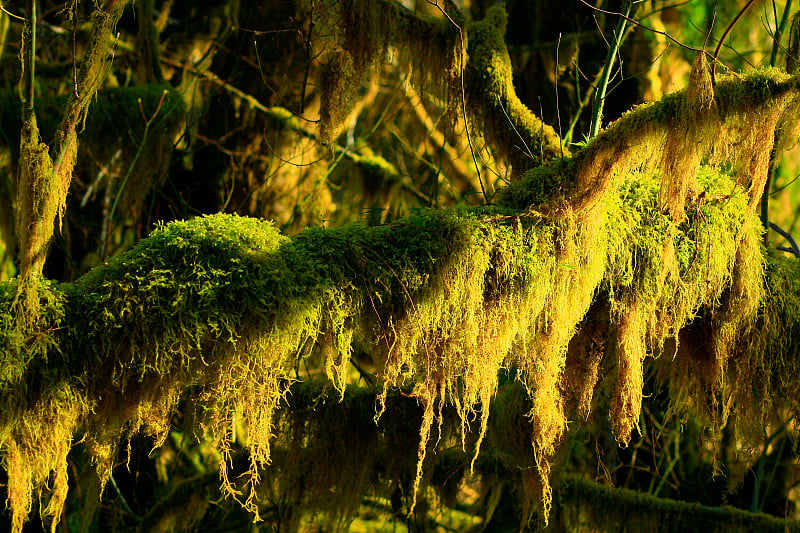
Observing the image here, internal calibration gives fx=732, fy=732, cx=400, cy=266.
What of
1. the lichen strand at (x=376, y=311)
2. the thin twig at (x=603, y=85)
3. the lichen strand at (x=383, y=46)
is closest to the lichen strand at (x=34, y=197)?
the lichen strand at (x=376, y=311)

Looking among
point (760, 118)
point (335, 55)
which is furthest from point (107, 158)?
point (760, 118)

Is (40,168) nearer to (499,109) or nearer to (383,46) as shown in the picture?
(383,46)

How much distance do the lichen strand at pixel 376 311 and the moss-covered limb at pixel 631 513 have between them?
87cm

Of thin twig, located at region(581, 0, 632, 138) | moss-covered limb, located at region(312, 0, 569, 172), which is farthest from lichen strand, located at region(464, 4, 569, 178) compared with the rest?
thin twig, located at region(581, 0, 632, 138)

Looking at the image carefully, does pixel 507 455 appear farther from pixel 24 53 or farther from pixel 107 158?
pixel 107 158

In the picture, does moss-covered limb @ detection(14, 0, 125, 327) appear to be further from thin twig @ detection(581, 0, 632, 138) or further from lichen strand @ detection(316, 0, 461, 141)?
thin twig @ detection(581, 0, 632, 138)

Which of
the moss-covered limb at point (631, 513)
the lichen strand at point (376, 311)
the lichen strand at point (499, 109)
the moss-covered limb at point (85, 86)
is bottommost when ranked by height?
the moss-covered limb at point (631, 513)

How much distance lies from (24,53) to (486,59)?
6.01 ft

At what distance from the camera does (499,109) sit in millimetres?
3197

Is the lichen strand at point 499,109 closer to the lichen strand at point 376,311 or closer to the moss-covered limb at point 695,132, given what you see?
the lichen strand at point 376,311

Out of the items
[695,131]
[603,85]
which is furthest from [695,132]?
[603,85]

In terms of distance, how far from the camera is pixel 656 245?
2.61 m

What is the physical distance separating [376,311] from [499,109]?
1.34m

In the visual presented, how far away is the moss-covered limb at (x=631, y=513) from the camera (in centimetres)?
356
